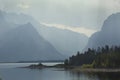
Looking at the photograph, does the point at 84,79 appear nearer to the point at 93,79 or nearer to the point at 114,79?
the point at 93,79

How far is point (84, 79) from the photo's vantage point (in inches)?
5566

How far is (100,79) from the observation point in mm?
134750

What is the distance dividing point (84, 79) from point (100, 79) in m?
8.76

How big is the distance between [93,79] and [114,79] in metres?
11.5

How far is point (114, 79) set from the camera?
12888 centimetres

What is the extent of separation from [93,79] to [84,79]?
4.66 m

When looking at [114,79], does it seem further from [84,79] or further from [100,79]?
[84,79]

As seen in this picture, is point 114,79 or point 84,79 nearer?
point 114,79

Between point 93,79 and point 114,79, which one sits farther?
point 93,79

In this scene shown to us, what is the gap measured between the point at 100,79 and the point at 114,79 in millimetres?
7407

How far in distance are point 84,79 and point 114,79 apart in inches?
636

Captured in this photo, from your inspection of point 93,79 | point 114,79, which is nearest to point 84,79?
point 93,79
